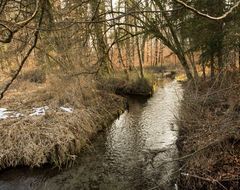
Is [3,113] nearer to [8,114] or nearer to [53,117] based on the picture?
[8,114]

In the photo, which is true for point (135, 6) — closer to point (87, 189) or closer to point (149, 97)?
point (87, 189)

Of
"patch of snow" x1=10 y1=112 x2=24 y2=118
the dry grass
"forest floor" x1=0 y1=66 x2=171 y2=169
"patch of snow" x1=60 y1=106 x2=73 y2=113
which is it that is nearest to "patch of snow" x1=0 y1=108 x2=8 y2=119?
"forest floor" x1=0 y1=66 x2=171 y2=169

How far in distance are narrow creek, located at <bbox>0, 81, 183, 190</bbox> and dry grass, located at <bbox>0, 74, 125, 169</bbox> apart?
317mm

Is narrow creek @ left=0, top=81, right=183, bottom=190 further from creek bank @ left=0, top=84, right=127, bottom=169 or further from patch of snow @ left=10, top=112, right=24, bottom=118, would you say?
patch of snow @ left=10, top=112, right=24, bottom=118

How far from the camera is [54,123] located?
928 centimetres

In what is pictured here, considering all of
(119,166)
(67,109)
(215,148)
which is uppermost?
(67,109)

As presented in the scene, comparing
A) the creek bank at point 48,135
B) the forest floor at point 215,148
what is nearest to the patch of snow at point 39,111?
the creek bank at point 48,135

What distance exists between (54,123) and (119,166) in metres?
2.52

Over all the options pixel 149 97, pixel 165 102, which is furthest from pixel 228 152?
pixel 149 97

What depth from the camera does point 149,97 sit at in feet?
53.2

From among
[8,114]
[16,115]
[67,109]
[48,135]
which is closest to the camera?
[48,135]

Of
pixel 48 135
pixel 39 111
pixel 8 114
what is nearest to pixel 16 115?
pixel 8 114

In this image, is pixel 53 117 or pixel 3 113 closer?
pixel 53 117

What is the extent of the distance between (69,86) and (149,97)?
578 cm
